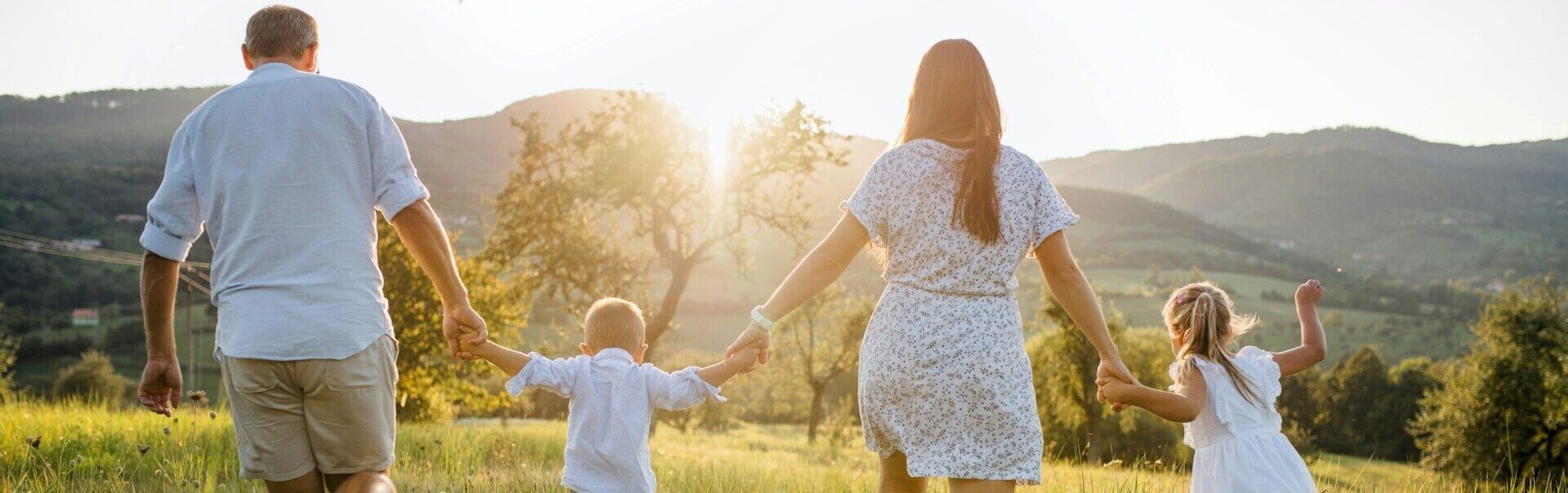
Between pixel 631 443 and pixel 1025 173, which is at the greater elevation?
pixel 1025 173

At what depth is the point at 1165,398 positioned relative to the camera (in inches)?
148

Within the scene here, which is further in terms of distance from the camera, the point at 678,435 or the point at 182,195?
the point at 678,435

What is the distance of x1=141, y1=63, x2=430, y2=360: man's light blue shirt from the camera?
120 inches

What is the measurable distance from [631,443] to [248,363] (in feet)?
4.57

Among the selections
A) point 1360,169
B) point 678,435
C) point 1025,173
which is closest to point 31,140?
point 678,435

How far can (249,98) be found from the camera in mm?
3156

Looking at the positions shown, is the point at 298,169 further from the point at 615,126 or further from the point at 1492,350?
the point at 1492,350

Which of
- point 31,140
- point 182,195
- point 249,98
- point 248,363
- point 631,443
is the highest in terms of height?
point 31,140

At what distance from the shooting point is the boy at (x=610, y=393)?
3.85m

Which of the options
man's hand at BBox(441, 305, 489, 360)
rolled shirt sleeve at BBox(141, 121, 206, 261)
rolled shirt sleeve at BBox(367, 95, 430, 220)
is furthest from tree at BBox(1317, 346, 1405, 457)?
rolled shirt sleeve at BBox(141, 121, 206, 261)

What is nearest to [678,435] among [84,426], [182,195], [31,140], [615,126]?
[615,126]

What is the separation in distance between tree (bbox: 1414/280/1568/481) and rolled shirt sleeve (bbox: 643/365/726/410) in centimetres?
3812

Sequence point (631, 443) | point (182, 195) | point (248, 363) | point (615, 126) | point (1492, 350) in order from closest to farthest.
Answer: point (248, 363), point (182, 195), point (631, 443), point (615, 126), point (1492, 350)

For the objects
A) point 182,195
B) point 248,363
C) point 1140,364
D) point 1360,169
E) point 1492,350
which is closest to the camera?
point 248,363
